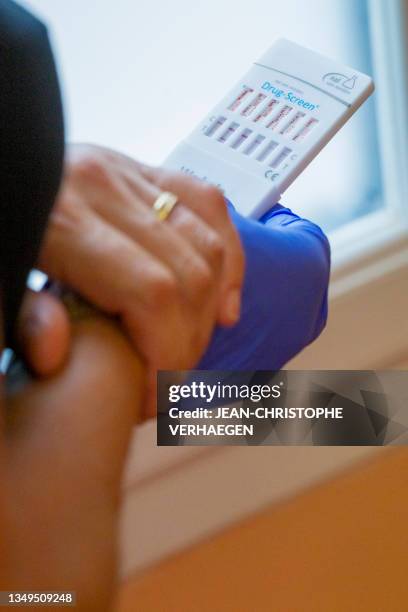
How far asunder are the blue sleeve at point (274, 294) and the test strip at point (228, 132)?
0.08 m

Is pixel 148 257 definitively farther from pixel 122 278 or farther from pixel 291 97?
pixel 291 97

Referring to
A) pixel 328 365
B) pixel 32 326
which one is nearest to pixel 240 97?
pixel 32 326

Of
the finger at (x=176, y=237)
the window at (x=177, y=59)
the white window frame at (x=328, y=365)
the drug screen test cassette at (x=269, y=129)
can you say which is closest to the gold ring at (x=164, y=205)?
the finger at (x=176, y=237)

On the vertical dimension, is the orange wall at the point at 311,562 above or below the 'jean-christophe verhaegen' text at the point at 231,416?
below

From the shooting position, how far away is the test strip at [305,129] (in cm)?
63

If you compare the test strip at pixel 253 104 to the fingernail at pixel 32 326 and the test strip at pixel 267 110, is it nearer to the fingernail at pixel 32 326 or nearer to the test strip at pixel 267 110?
the test strip at pixel 267 110

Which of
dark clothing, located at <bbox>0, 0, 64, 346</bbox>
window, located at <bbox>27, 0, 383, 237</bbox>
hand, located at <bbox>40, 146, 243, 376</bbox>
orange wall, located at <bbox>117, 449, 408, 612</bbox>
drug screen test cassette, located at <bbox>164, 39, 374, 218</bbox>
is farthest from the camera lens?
orange wall, located at <bbox>117, 449, 408, 612</bbox>

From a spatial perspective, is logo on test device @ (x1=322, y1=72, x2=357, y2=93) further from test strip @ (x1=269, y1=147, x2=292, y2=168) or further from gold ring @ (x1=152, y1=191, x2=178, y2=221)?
gold ring @ (x1=152, y1=191, x2=178, y2=221)

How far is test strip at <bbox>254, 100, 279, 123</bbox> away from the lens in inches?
25.5

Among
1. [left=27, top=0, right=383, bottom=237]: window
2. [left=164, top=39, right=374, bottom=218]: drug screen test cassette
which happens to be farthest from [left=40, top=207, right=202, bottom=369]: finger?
[left=27, top=0, right=383, bottom=237]: window

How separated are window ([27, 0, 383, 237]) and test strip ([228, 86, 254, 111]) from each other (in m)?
0.24

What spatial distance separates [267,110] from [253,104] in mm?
12

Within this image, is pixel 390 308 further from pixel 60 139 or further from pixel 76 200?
pixel 60 139

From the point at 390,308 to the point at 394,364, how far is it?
0.23 feet
